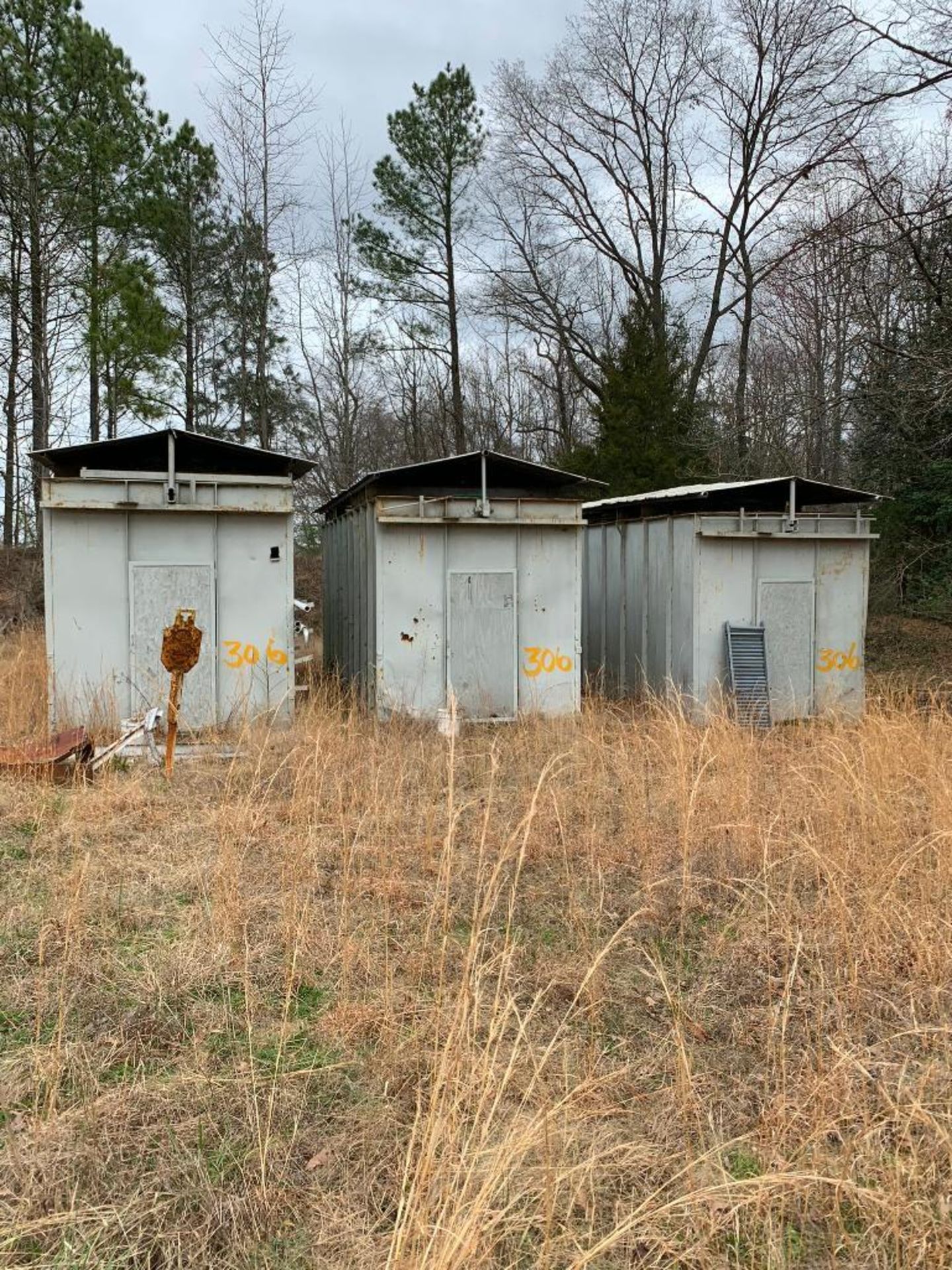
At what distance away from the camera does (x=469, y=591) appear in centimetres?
953

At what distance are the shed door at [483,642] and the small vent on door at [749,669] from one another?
8.57 ft

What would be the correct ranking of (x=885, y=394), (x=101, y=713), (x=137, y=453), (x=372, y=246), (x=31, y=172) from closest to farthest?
(x=101, y=713), (x=137, y=453), (x=885, y=394), (x=31, y=172), (x=372, y=246)

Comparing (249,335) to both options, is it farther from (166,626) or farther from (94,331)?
(166,626)

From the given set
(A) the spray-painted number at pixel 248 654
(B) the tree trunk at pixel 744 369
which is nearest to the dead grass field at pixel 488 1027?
(A) the spray-painted number at pixel 248 654

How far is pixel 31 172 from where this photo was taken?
1534 cm

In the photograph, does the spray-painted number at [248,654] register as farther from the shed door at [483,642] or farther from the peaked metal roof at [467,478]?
the peaked metal roof at [467,478]

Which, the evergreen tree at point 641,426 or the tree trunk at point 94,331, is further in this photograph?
the evergreen tree at point 641,426

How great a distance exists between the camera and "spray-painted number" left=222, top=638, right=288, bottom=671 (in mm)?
8695

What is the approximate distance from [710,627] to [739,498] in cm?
167

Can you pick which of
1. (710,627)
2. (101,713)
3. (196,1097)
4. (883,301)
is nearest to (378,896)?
(196,1097)

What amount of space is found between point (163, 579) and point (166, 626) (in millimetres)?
482

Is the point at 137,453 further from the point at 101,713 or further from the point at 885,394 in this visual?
the point at 885,394

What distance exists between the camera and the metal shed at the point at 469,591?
9.31 metres

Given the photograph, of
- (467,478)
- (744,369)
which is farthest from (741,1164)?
(744,369)
